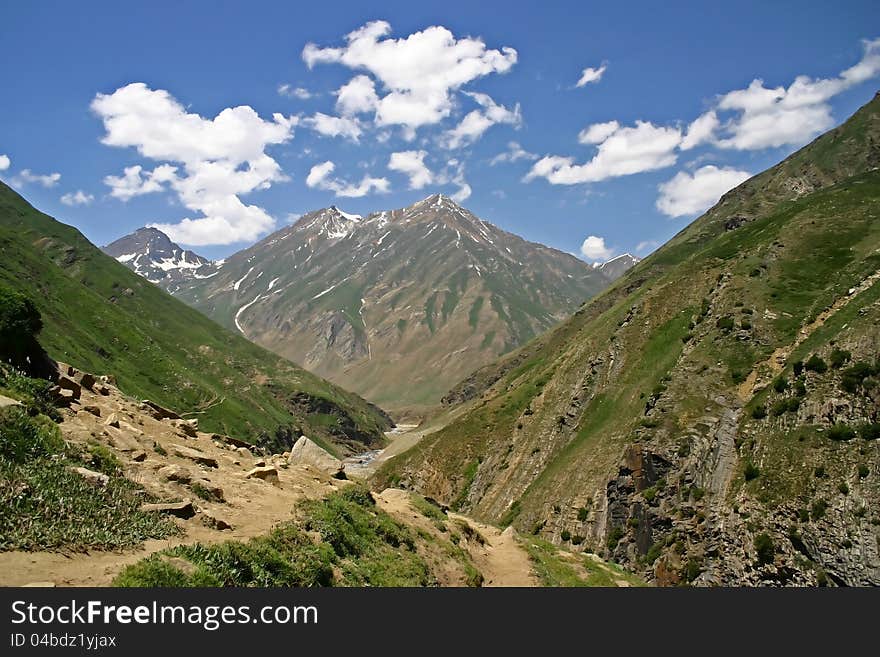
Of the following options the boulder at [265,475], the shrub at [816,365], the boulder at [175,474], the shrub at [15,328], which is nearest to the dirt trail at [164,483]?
the boulder at [175,474]

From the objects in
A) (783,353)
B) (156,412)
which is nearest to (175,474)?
(156,412)

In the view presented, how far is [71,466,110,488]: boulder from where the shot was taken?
44.8 ft

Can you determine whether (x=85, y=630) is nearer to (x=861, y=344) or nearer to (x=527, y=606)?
(x=527, y=606)

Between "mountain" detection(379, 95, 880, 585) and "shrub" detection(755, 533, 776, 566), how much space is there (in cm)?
13

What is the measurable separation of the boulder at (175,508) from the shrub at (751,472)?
4313cm

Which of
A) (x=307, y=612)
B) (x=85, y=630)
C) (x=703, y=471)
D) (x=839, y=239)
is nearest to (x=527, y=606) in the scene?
(x=307, y=612)

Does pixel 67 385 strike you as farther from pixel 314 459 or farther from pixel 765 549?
pixel 765 549

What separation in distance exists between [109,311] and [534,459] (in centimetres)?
13283

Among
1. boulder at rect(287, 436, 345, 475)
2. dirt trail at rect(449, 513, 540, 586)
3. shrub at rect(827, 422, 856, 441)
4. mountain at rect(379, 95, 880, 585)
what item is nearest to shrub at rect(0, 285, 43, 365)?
boulder at rect(287, 436, 345, 475)

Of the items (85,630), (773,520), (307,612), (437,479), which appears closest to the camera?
(85,630)

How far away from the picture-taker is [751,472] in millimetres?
42000

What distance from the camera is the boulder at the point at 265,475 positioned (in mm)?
21172

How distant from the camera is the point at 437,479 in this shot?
300ft

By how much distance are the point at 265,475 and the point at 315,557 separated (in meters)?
7.85
